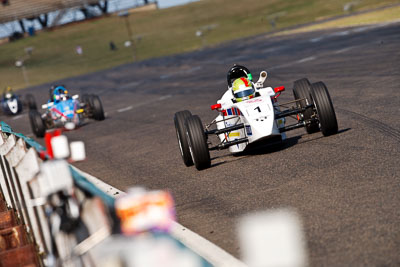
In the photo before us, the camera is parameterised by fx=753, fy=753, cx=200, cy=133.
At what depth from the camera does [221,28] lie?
81.9 m

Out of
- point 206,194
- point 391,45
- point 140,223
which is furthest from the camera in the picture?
point 391,45

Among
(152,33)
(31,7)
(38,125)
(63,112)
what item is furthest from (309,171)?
(31,7)

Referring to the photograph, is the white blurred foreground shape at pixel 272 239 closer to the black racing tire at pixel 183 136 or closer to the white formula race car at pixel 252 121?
the white formula race car at pixel 252 121

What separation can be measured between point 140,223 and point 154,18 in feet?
322

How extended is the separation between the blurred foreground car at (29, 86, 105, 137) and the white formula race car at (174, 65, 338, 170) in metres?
10.2

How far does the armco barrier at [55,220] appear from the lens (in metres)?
3.76

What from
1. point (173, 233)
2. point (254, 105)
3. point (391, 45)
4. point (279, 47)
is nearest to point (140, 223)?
point (173, 233)

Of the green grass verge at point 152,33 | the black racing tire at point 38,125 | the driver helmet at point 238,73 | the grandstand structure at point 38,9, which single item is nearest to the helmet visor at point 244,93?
the driver helmet at point 238,73

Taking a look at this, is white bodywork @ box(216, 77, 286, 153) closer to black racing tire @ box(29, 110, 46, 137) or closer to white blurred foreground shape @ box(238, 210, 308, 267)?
white blurred foreground shape @ box(238, 210, 308, 267)

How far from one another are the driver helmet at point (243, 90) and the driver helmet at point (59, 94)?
11.1 m

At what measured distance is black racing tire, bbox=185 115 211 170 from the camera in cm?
995

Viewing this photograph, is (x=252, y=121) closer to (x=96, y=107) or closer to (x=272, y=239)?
(x=272, y=239)

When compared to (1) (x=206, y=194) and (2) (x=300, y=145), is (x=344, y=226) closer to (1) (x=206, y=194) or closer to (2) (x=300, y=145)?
(1) (x=206, y=194)

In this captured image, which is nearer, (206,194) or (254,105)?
(206,194)
